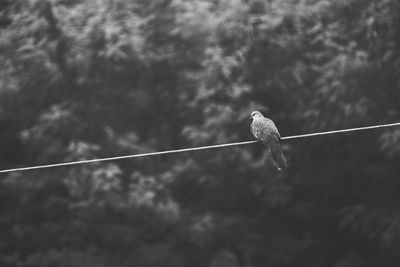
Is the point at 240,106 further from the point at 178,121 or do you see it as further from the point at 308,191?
the point at 308,191

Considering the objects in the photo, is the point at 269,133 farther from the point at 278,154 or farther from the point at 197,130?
the point at 197,130

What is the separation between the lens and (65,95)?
34.9ft

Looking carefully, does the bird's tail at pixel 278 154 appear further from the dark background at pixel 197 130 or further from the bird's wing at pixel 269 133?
the dark background at pixel 197 130

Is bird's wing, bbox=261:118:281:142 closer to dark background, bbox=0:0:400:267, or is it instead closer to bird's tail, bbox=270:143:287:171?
bird's tail, bbox=270:143:287:171

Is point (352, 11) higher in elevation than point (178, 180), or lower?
higher

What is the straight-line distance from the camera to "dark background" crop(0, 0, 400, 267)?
10008mm

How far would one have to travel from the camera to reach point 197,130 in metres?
10.2

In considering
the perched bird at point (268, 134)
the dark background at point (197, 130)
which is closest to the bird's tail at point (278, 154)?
the perched bird at point (268, 134)

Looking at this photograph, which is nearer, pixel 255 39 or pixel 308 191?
pixel 255 39

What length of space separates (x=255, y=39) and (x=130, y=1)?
1.67 metres

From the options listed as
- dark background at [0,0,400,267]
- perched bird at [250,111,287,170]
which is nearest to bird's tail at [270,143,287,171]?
perched bird at [250,111,287,170]

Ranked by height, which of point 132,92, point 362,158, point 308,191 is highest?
point 132,92

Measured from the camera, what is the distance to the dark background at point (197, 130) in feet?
32.8

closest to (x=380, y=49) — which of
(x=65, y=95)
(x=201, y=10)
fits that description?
(x=201, y=10)
